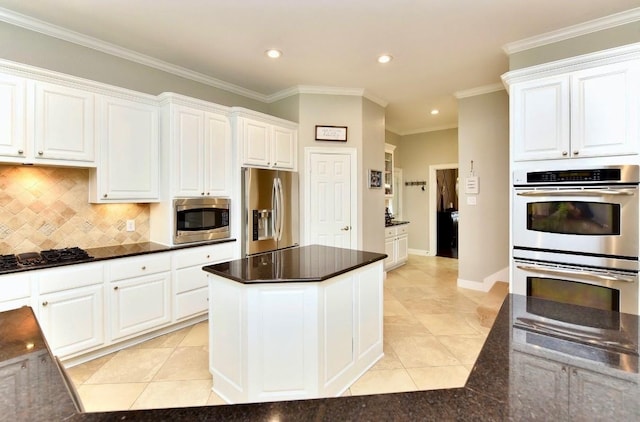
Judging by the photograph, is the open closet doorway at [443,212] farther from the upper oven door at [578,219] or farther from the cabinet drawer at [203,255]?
the cabinet drawer at [203,255]

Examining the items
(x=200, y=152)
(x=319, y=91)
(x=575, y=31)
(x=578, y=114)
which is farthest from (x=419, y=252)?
(x=200, y=152)

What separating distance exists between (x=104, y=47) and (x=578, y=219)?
460 cm

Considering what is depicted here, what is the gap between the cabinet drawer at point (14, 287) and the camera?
7.06ft

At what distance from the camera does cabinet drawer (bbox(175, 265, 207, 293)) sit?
3107mm

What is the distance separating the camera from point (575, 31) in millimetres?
2824

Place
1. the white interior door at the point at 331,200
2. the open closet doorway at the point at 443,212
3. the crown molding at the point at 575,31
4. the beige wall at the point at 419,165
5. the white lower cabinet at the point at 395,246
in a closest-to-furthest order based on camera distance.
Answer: the crown molding at the point at 575,31, the white interior door at the point at 331,200, the white lower cabinet at the point at 395,246, the beige wall at the point at 419,165, the open closet doorway at the point at 443,212

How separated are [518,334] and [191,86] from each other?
4.05 m

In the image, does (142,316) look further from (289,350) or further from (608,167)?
(608,167)

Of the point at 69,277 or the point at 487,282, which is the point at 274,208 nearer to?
the point at 69,277

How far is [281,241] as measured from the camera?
158 inches

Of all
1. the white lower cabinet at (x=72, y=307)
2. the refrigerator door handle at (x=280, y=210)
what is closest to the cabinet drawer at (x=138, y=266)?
the white lower cabinet at (x=72, y=307)

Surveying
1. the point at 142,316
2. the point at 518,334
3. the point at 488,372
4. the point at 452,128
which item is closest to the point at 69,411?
the point at 488,372

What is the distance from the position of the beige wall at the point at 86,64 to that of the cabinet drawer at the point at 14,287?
1822mm

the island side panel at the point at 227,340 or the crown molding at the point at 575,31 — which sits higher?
the crown molding at the point at 575,31
